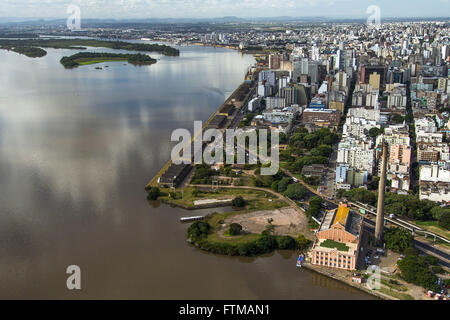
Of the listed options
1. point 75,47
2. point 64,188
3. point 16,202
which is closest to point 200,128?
point 64,188

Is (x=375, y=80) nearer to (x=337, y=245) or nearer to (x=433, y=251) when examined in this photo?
(x=433, y=251)

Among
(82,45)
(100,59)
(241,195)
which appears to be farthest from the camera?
(82,45)

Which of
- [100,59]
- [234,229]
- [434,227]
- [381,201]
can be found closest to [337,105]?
[434,227]

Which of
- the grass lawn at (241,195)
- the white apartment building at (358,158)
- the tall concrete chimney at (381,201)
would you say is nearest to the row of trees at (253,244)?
the tall concrete chimney at (381,201)

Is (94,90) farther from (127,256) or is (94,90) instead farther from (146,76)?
(127,256)

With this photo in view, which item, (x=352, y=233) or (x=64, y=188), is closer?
(x=352, y=233)

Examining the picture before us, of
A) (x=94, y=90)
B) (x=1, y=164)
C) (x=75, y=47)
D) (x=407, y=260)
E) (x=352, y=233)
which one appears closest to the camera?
(x=407, y=260)
